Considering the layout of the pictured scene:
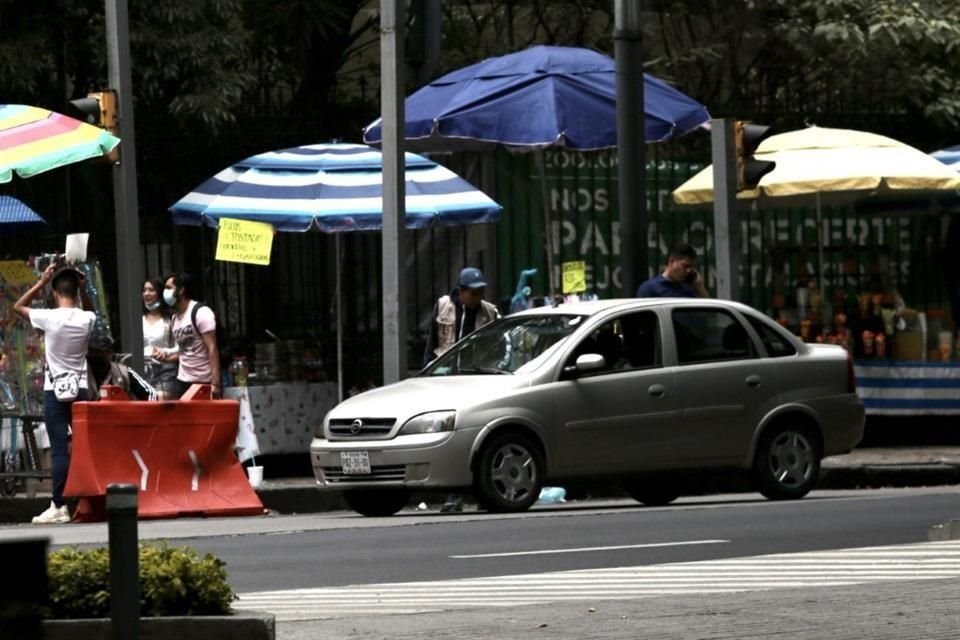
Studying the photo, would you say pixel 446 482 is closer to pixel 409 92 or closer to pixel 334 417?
pixel 334 417

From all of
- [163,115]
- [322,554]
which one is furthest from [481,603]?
[163,115]

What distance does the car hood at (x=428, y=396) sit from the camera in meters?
16.6

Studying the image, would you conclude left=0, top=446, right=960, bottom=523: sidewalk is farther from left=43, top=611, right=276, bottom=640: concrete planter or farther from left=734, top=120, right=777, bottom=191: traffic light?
left=43, top=611, right=276, bottom=640: concrete planter

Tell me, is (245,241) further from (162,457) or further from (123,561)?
(123,561)

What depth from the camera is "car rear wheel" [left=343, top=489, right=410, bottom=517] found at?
681 inches

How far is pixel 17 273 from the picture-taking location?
18734mm

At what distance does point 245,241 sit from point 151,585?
Result: 38.8 ft

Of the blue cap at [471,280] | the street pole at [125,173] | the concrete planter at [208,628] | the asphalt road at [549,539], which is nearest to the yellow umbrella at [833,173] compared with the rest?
the blue cap at [471,280]

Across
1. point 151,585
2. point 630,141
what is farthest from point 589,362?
point 151,585

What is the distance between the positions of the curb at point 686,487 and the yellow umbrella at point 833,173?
107 inches

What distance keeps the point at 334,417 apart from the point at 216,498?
4.26ft

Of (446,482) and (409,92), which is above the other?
(409,92)

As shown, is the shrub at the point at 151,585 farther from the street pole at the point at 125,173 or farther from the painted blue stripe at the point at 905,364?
the painted blue stripe at the point at 905,364

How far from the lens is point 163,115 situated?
22266 mm
